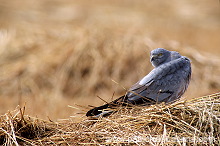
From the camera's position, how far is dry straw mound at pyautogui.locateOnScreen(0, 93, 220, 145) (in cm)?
323

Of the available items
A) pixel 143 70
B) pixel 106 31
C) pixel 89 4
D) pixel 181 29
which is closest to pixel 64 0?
pixel 89 4

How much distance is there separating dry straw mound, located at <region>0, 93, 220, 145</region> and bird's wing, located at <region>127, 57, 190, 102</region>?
594 mm

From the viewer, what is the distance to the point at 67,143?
3.48 meters

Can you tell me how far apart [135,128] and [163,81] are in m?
1.12

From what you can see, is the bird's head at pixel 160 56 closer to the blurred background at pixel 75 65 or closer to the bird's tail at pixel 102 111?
the bird's tail at pixel 102 111

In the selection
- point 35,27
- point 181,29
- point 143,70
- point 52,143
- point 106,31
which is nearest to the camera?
point 52,143

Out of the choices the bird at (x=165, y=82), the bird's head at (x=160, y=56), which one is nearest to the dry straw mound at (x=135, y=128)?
the bird at (x=165, y=82)

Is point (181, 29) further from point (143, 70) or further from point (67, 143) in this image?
point (67, 143)

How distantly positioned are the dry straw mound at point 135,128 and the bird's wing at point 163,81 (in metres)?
0.59

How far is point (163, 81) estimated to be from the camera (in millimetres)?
4500

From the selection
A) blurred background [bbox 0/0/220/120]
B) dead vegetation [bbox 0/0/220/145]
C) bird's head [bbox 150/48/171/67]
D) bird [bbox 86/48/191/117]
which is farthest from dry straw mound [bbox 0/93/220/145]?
blurred background [bbox 0/0/220/120]

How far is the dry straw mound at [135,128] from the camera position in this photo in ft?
10.6

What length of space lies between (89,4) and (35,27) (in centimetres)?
605

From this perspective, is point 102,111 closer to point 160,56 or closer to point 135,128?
point 135,128
